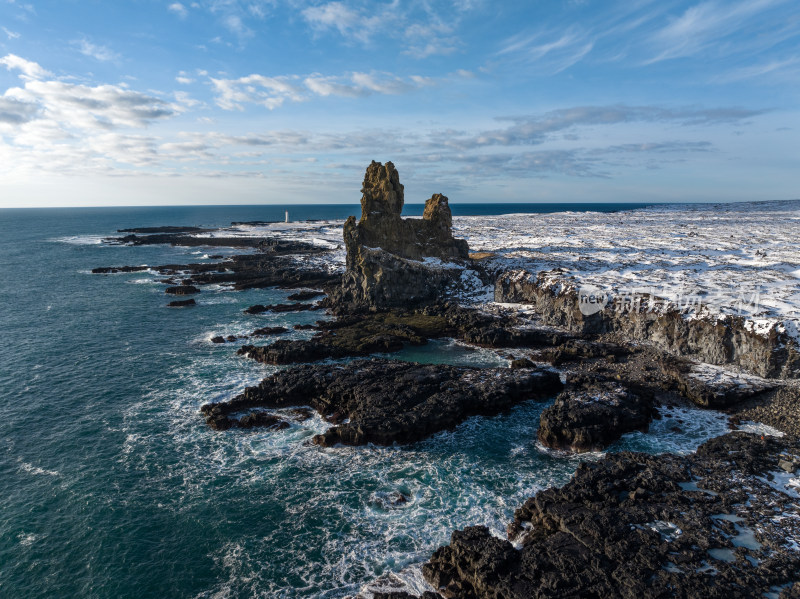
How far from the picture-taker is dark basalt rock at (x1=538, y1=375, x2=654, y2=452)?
28.6 meters

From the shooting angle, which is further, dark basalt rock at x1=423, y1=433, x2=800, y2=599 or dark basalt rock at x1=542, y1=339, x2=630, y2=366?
dark basalt rock at x1=542, y1=339, x2=630, y2=366

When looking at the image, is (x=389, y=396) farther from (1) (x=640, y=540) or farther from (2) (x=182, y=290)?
(2) (x=182, y=290)

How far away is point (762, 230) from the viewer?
106 m

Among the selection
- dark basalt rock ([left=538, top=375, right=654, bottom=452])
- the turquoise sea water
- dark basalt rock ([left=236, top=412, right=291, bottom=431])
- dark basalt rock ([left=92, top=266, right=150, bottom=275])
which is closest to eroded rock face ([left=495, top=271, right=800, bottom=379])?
the turquoise sea water

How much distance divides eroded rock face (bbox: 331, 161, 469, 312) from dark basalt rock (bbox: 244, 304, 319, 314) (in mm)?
4285

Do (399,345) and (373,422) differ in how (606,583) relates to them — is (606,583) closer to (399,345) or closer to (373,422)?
(373,422)

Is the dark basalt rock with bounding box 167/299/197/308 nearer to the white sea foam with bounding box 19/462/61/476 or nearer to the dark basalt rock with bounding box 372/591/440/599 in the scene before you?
the white sea foam with bounding box 19/462/61/476

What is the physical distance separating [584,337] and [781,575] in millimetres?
31431

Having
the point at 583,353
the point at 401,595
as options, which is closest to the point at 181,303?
the point at 583,353

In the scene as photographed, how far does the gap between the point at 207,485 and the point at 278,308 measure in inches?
1555

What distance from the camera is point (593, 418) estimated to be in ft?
96.7

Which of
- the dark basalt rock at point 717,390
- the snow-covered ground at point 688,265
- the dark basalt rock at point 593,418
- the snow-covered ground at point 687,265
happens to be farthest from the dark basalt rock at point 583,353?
the dark basalt rock at point 593,418

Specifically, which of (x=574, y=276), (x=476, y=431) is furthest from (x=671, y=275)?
(x=476, y=431)

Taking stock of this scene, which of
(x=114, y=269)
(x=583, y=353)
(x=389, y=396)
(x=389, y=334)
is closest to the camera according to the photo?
(x=389, y=396)
